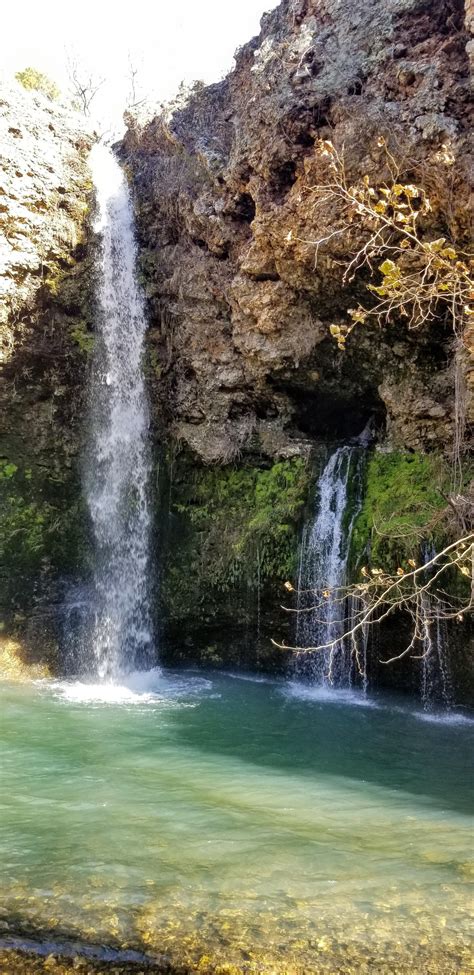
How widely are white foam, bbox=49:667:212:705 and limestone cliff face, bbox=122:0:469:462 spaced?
379cm

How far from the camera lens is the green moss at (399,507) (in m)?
9.88

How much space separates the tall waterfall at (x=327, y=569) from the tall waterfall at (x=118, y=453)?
2968 millimetres

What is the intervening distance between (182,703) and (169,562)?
3350 mm

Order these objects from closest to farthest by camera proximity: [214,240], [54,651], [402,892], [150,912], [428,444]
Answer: [150,912], [402,892], [428,444], [54,651], [214,240]

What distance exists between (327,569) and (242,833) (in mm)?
5964

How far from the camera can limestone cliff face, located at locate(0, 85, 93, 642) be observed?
12102 mm

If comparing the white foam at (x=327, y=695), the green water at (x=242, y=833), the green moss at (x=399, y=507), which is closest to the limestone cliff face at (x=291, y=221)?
the green moss at (x=399, y=507)

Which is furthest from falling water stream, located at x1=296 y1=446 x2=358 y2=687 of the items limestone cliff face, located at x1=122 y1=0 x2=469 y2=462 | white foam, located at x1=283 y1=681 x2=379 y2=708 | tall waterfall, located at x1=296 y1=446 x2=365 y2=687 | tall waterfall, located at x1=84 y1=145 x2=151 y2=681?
tall waterfall, located at x1=84 y1=145 x2=151 y2=681

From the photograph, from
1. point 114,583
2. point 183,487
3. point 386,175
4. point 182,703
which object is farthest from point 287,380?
point 182,703

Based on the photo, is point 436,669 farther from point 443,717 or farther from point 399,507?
point 399,507

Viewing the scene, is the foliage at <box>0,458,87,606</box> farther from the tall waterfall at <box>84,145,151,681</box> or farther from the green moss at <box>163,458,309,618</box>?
the green moss at <box>163,458,309,618</box>

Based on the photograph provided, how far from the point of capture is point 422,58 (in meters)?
10.0

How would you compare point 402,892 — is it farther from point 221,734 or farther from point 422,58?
point 422,58

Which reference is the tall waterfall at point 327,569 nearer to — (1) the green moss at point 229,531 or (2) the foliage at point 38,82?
(1) the green moss at point 229,531
